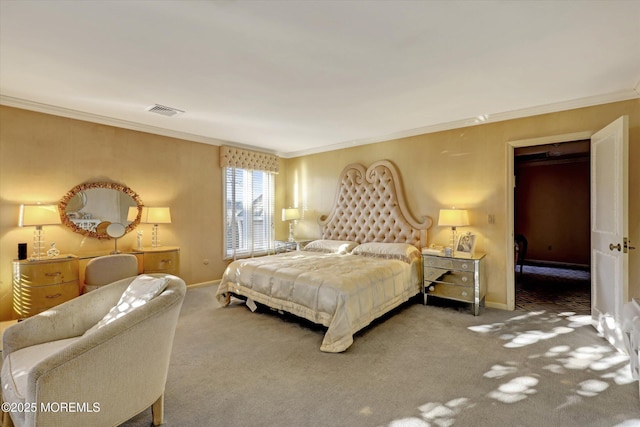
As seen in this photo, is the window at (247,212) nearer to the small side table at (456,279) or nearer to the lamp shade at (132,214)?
the lamp shade at (132,214)

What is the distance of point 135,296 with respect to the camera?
2023 millimetres

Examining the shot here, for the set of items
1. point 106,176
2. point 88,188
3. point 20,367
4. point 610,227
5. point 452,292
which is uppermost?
point 106,176

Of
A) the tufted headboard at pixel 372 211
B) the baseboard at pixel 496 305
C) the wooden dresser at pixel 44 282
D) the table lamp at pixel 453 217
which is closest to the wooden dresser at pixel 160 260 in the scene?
the wooden dresser at pixel 44 282

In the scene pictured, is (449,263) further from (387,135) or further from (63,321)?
(63,321)

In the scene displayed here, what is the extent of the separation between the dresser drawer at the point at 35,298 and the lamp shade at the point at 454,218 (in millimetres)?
4764

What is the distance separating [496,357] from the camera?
2660 mm

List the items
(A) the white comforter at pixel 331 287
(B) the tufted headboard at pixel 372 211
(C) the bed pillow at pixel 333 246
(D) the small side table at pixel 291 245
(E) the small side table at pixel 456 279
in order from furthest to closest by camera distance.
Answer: (D) the small side table at pixel 291 245 < (C) the bed pillow at pixel 333 246 < (B) the tufted headboard at pixel 372 211 < (E) the small side table at pixel 456 279 < (A) the white comforter at pixel 331 287

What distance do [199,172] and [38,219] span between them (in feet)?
7.38

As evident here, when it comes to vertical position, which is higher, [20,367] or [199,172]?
[199,172]

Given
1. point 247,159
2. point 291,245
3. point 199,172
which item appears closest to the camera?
point 199,172

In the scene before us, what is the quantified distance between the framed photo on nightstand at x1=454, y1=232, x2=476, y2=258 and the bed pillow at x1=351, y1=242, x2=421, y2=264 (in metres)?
0.57

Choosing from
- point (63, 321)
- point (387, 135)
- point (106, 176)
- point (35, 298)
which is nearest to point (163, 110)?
point (106, 176)

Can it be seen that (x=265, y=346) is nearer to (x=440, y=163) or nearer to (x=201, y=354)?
(x=201, y=354)

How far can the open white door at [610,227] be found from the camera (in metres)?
2.77
